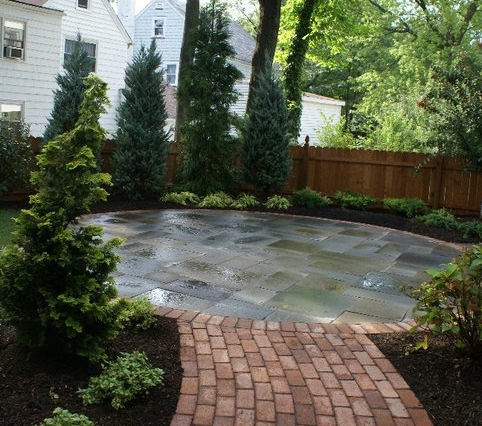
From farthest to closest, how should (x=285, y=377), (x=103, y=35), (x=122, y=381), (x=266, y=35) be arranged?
(x=103, y=35), (x=266, y=35), (x=285, y=377), (x=122, y=381)

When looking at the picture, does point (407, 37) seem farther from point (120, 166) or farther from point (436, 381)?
point (436, 381)

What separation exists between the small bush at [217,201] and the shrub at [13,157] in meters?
3.24

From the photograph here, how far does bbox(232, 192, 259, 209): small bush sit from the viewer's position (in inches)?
415

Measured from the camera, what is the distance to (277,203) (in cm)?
1074

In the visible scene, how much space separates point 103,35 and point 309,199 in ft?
35.5

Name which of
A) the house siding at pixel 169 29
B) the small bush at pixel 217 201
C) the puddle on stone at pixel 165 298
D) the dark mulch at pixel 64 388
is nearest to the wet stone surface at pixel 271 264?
the puddle on stone at pixel 165 298

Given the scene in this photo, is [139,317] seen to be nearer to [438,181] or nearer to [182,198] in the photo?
[182,198]

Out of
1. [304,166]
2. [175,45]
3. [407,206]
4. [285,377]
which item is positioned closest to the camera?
[285,377]

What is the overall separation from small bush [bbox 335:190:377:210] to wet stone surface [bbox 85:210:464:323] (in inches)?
64.7

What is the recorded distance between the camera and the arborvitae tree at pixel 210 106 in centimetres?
1087

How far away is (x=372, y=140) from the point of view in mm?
15906

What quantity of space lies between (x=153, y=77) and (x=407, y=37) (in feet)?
57.3

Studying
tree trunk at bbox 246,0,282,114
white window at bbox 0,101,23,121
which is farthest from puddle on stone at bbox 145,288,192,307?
white window at bbox 0,101,23,121

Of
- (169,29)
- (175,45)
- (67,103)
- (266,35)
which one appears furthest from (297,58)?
(169,29)
